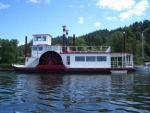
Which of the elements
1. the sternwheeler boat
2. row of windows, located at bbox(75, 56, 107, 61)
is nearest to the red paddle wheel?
the sternwheeler boat

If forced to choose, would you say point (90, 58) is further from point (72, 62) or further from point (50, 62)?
point (50, 62)

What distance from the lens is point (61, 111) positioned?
31.4 ft

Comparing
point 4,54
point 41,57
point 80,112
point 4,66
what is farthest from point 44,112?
point 4,54

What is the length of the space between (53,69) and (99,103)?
28.1m

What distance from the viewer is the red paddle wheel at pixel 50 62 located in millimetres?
38875

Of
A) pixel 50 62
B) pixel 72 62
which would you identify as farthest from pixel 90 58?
pixel 50 62

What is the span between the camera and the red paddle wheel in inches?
1531

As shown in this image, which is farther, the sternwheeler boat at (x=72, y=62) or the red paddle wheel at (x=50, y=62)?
the red paddle wheel at (x=50, y=62)

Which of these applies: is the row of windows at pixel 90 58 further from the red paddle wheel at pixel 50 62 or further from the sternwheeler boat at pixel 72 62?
the red paddle wheel at pixel 50 62

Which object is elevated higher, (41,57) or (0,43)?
(0,43)

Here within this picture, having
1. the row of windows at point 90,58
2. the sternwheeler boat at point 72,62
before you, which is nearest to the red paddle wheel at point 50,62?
the sternwheeler boat at point 72,62

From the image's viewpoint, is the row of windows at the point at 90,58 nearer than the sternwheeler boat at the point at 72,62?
No

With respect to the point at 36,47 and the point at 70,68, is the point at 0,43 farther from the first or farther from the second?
the point at 70,68

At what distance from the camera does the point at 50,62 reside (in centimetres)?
3988
